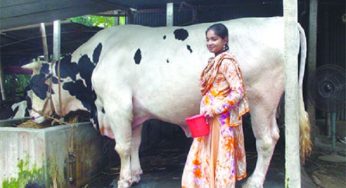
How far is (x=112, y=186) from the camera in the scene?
520 centimetres

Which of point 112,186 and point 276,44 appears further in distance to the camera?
point 112,186

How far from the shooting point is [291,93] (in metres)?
3.12

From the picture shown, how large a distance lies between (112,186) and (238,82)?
251cm

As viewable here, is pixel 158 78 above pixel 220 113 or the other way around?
above

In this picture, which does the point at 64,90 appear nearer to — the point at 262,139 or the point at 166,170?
the point at 166,170

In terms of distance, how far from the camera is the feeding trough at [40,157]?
464cm

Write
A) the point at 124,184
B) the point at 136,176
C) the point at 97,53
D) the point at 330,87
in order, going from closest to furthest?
the point at 124,184
the point at 136,176
the point at 97,53
the point at 330,87

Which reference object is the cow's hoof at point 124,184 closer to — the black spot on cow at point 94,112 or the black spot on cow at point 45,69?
the black spot on cow at point 94,112

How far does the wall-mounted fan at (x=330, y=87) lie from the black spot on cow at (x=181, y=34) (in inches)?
85.1

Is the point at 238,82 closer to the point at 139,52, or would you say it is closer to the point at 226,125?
the point at 226,125

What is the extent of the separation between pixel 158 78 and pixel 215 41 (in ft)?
4.86

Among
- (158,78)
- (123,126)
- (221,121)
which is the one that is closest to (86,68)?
(123,126)

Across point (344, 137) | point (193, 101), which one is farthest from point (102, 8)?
point (344, 137)

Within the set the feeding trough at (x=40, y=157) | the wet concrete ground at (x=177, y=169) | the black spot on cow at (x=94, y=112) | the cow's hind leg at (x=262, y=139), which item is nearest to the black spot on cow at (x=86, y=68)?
the black spot on cow at (x=94, y=112)
